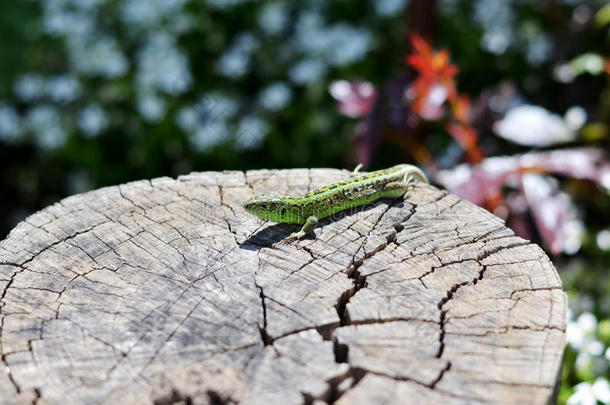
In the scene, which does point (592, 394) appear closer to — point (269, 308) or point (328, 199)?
point (328, 199)

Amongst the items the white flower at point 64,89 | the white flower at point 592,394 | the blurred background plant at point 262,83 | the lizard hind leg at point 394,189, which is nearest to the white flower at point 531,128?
the blurred background plant at point 262,83

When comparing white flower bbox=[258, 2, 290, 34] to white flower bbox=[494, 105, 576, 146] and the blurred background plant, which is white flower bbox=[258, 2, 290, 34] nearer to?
the blurred background plant

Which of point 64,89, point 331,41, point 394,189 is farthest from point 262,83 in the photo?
point 394,189

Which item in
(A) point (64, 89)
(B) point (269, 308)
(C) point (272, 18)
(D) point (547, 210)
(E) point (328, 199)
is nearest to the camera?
(B) point (269, 308)

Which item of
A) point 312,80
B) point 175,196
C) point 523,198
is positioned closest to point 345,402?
point 175,196

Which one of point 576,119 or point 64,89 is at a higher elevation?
point 64,89
